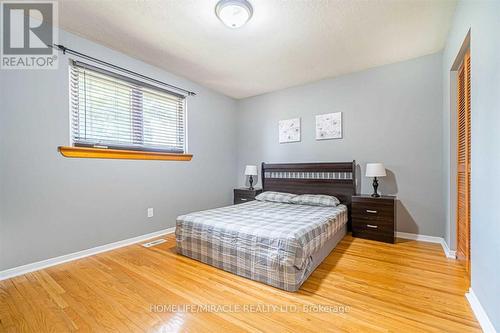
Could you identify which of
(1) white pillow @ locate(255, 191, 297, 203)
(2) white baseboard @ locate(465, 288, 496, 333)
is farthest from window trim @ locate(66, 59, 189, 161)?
(2) white baseboard @ locate(465, 288, 496, 333)

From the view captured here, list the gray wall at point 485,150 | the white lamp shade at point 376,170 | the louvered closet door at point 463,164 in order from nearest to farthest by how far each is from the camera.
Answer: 1. the gray wall at point 485,150
2. the louvered closet door at point 463,164
3. the white lamp shade at point 376,170

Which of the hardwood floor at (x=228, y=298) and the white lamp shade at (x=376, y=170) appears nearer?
the hardwood floor at (x=228, y=298)

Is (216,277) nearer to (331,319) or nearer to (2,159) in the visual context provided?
(331,319)

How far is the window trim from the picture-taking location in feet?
8.21

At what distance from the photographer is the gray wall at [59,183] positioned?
2.10 meters

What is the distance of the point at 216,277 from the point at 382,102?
3266 millimetres

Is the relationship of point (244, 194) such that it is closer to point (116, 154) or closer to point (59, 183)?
point (116, 154)

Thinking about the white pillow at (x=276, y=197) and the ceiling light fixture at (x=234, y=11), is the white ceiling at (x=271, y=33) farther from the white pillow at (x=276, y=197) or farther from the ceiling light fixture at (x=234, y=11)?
the white pillow at (x=276, y=197)

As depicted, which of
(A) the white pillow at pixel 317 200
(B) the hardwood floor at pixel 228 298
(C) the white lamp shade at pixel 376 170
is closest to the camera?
(B) the hardwood floor at pixel 228 298

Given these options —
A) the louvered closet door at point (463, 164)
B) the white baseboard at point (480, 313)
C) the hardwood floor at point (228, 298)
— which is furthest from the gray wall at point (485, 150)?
the louvered closet door at point (463, 164)

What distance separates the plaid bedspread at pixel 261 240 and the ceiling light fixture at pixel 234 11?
1.98 meters

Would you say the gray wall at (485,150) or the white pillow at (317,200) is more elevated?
the gray wall at (485,150)

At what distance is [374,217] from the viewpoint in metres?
3.04

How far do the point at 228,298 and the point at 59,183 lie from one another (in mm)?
2161
